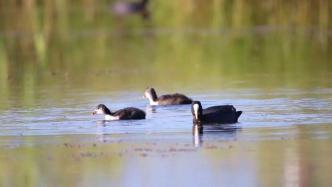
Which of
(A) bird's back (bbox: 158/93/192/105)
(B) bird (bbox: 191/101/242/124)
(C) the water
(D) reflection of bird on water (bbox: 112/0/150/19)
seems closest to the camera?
(C) the water

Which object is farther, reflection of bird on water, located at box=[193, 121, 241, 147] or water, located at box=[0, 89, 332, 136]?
water, located at box=[0, 89, 332, 136]

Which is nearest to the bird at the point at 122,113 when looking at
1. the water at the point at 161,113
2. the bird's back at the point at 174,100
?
the water at the point at 161,113

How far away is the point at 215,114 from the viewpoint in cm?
1534

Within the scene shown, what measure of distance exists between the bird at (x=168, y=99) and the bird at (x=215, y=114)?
5.93 feet

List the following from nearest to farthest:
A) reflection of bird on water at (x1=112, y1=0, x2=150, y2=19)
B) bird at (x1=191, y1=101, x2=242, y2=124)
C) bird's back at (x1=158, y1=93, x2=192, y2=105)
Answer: bird at (x1=191, y1=101, x2=242, y2=124) < bird's back at (x1=158, y1=93, x2=192, y2=105) < reflection of bird on water at (x1=112, y1=0, x2=150, y2=19)

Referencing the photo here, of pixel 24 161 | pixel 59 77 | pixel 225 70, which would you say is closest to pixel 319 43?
pixel 225 70

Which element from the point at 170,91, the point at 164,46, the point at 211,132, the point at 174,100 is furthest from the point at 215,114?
the point at 164,46

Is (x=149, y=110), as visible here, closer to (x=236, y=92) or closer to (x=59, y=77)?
(x=236, y=92)

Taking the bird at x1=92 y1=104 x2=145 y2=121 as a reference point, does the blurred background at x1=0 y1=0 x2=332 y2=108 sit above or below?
above

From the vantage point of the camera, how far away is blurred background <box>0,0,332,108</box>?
20.7 m

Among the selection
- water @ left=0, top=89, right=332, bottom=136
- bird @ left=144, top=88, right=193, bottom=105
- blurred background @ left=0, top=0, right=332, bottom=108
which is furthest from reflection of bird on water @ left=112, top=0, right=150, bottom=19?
bird @ left=144, top=88, right=193, bottom=105

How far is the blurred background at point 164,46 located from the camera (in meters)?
20.7

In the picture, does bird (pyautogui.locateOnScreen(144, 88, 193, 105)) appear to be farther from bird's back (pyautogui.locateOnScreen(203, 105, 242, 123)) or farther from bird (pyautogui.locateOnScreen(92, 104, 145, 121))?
bird's back (pyautogui.locateOnScreen(203, 105, 242, 123))

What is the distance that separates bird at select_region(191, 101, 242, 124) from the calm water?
15cm
